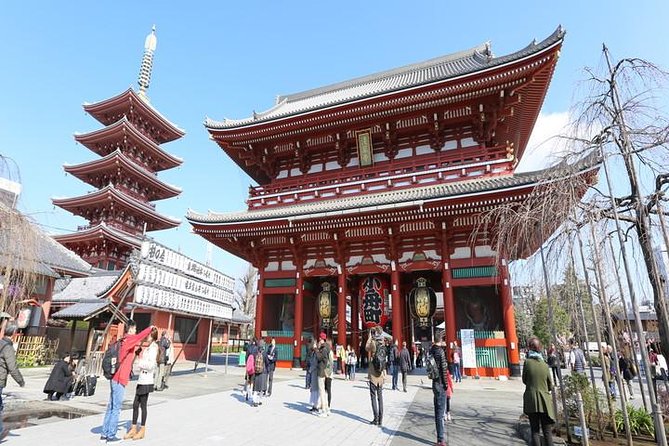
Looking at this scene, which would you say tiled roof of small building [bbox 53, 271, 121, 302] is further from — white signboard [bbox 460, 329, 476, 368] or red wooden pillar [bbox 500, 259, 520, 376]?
red wooden pillar [bbox 500, 259, 520, 376]

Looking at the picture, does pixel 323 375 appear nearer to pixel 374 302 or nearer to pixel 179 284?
pixel 179 284

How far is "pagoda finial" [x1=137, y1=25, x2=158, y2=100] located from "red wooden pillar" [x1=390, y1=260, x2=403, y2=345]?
119 feet

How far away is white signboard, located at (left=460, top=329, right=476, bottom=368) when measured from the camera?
47.2 feet

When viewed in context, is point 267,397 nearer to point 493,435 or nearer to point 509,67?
point 493,435

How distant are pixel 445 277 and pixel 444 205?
11.0 feet

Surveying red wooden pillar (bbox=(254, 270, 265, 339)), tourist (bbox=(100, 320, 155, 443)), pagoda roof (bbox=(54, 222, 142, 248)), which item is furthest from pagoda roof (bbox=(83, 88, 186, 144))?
tourist (bbox=(100, 320, 155, 443))

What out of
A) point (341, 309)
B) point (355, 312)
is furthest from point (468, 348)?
point (355, 312)

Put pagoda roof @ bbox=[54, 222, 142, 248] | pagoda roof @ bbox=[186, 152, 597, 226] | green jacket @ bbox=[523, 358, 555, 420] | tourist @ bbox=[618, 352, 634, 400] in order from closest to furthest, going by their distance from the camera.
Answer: green jacket @ bbox=[523, 358, 555, 420]
tourist @ bbox=[618, 352, 634, 400]
pagoda roof @ bbox=[186, 152, 597, 226]
pagoda roof @ bbox=[54, 222, 142, 248]

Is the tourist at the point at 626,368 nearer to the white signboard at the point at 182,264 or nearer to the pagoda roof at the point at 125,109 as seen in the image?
the white signboard at the point at 182,264

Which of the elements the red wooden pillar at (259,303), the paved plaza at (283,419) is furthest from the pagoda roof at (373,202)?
the paved plaza at (283,419)

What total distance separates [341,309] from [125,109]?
104 feet

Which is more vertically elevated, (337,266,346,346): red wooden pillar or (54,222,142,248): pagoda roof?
(54,222,142,248): pagoda roof

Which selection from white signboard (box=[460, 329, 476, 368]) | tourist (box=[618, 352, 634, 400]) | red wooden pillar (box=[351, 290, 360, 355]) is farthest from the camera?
red wooden pillar (box=[351, 290, 360, 355])

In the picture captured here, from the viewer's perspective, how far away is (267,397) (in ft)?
33.4
